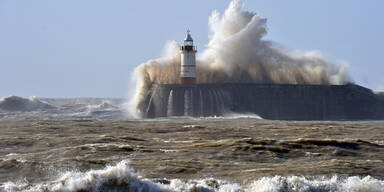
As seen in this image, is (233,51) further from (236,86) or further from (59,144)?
(59,144)

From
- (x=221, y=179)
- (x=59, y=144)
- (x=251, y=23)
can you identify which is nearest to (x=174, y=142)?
(x=59, y=144)

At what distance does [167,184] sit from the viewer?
59.9ft

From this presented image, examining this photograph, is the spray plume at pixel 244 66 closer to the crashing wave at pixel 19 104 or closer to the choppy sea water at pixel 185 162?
the crashing wave at pixel 19 104

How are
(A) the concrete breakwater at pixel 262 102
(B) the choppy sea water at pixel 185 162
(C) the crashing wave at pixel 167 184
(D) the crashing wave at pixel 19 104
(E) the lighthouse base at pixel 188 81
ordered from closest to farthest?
(C) the crashing wave at pixel 167 184 < (B) the choppy sea water at pixel 185 162 < (A) the concrete breakwater at pixel 262 102 < (E) the lighthouse base at pixel 188 81 < (D) the crashing wave at pixel 19 104

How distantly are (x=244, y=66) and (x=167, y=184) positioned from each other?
4183cm

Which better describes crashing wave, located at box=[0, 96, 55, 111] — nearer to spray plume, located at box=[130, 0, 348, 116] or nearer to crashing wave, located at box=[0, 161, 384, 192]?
spray plume, located at box=[130, 0, 348, 116]

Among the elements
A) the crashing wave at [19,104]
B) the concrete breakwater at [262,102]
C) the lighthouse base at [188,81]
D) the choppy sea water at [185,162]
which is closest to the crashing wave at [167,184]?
the choppy sea water at [185,162]

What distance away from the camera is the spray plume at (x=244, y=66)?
58875 mm

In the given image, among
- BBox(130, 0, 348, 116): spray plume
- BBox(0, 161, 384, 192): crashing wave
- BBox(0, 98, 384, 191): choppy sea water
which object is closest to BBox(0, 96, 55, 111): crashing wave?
BBox(130, 0, 348, 116): spray plume

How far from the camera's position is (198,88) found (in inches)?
2073

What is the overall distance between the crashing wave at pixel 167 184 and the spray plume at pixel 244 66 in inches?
1558

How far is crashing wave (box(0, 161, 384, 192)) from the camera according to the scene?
17562 mm

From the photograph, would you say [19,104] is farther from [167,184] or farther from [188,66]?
[167,184]

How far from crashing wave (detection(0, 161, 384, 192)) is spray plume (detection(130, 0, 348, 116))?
39573 mm
